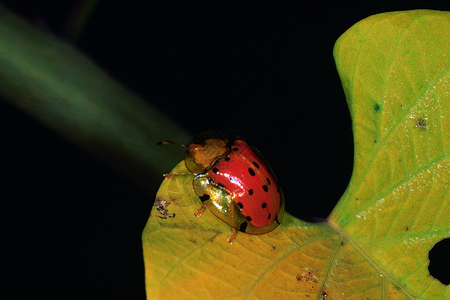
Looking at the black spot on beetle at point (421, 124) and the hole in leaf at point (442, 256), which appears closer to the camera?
the black spot on beetle at point (421, 124)

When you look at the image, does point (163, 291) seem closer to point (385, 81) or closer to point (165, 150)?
point (165, 150)

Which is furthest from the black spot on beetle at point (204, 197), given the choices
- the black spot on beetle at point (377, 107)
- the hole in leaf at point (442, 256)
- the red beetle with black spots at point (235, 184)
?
the hole in leaf at point (442, 256)

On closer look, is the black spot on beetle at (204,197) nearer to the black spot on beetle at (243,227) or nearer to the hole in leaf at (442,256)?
the black spot on beetle at (243,227)

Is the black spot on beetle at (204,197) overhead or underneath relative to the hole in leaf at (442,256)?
overhead

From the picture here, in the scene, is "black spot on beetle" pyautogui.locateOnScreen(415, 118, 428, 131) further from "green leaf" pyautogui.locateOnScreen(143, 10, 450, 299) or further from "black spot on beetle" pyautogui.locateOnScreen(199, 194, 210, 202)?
"black spot on beetle" pyautogui.locateOnScreen(199, 194, 210, 202)

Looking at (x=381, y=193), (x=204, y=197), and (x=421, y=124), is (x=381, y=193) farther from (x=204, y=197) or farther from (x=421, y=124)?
(x=204, y=197)

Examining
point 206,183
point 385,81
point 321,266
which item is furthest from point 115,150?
point 385,81

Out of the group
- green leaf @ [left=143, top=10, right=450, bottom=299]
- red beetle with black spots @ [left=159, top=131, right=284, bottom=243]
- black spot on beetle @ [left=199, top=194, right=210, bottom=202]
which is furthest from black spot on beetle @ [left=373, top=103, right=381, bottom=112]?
black spot on beetle @ [left=199, top=194, right=210, bottom=202]
